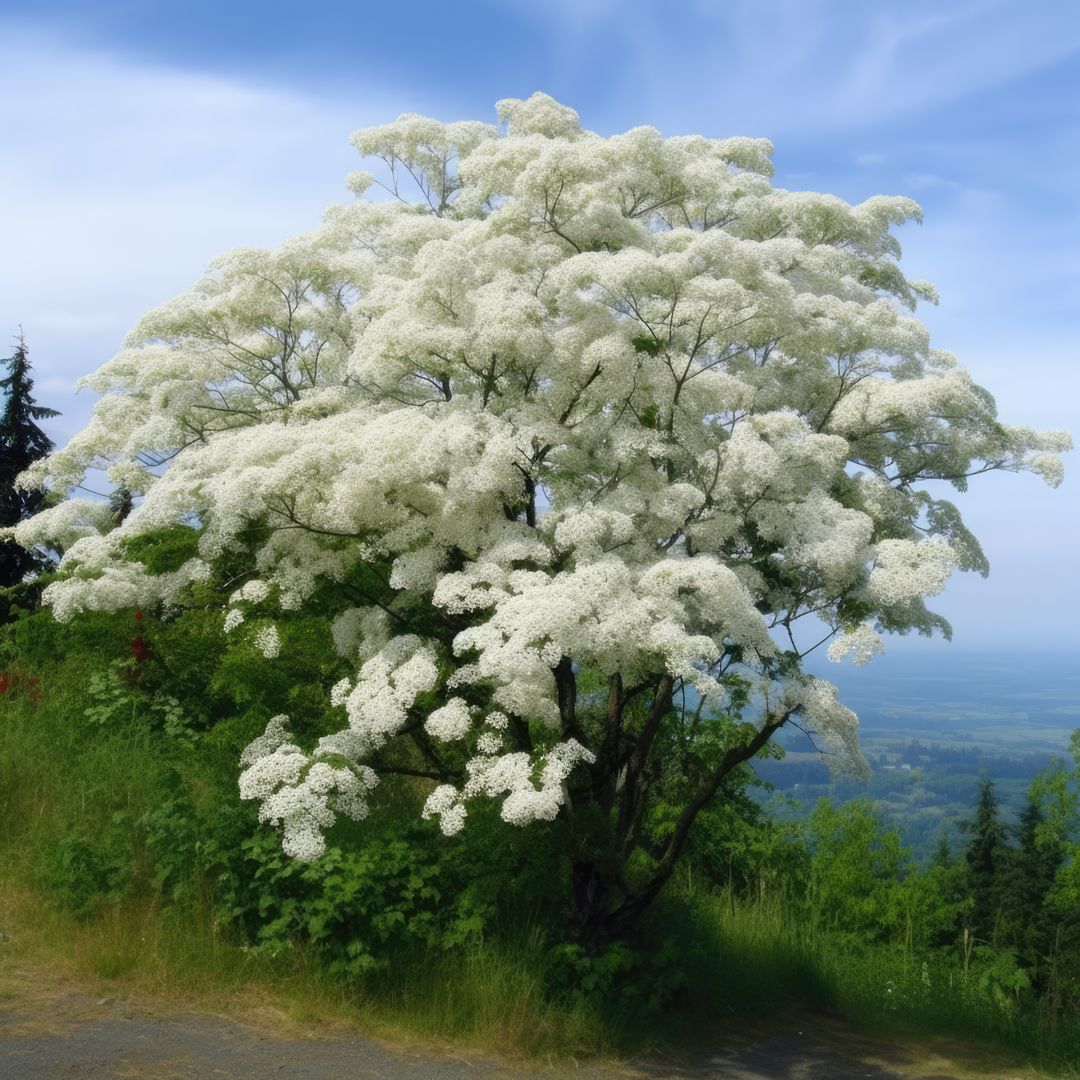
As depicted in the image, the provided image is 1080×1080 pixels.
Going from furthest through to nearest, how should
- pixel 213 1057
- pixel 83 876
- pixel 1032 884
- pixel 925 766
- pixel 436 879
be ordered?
pixel 925 766 < pixel 1032 884 < pixel 83 876 < pixel 436 879 < pixel 213 1057

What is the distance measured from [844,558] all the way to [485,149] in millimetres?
5008

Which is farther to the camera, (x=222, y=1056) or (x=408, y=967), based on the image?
(x=408, y=967)

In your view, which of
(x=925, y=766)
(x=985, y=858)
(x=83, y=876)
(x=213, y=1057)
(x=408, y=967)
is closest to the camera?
(x=213, y=1057)

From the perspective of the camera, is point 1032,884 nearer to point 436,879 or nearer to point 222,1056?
point 436,879

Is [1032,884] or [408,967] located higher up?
[408,967]

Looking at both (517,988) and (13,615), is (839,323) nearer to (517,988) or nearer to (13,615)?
(517,988)

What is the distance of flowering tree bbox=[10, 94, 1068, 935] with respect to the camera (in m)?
7.71

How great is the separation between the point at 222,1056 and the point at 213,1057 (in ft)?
0.21

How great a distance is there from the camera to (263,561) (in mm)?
8953

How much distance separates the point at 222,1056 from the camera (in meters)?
7.15

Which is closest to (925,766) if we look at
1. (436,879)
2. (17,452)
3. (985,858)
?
(985,858)

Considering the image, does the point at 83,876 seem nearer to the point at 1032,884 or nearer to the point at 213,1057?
the point at 213,1057

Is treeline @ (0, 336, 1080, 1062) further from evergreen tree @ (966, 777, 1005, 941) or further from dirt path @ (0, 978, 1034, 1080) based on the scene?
evergreen tree @ (966, 777, 1005, 941)

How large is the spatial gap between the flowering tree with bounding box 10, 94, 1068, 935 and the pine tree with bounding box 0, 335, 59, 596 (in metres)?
11.1
